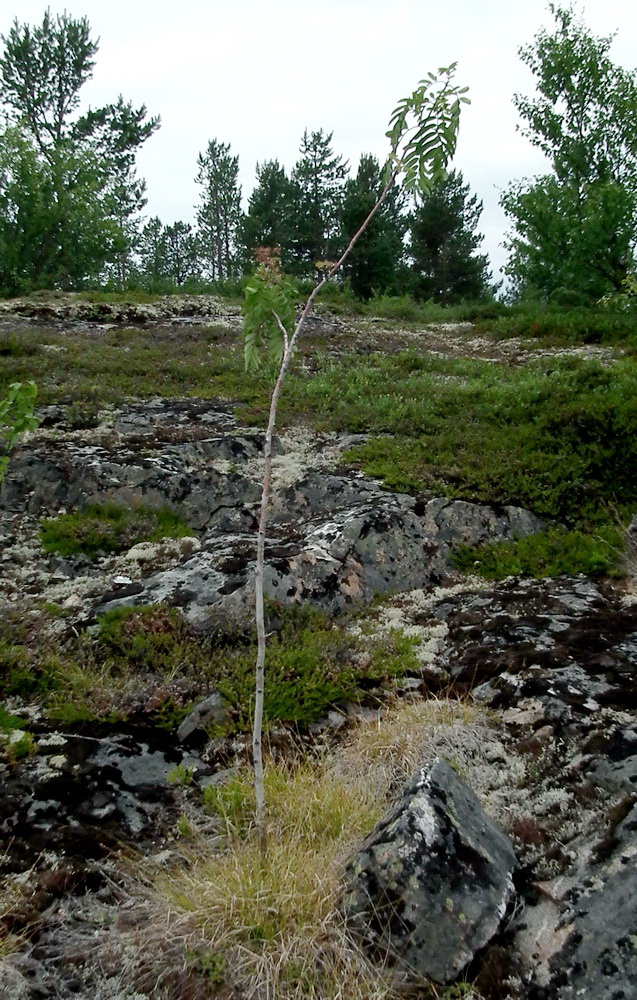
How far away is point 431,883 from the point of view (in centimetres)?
318

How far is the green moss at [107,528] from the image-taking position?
8.08m

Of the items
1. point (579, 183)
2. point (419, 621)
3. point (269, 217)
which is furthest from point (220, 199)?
point (419, 621)

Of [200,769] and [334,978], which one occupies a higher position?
[334,978]

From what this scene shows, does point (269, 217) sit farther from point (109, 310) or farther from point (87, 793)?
point (87, 793)

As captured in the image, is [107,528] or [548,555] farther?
[107,528]

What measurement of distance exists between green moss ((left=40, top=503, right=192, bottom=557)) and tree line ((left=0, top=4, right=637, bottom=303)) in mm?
15663

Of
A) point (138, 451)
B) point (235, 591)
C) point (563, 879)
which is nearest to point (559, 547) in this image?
point (235, 591)

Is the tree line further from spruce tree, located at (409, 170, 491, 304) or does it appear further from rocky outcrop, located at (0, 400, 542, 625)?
rocky outcrop, located at (0, 400, 542, 625)

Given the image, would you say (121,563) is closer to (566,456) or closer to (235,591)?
(235,591)

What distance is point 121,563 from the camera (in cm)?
777

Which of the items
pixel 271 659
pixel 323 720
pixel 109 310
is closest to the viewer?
pixel 323 720

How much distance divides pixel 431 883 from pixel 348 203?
3565cm

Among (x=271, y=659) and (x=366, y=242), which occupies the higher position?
(x=366, y=242)

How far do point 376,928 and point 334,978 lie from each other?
0.31 m
